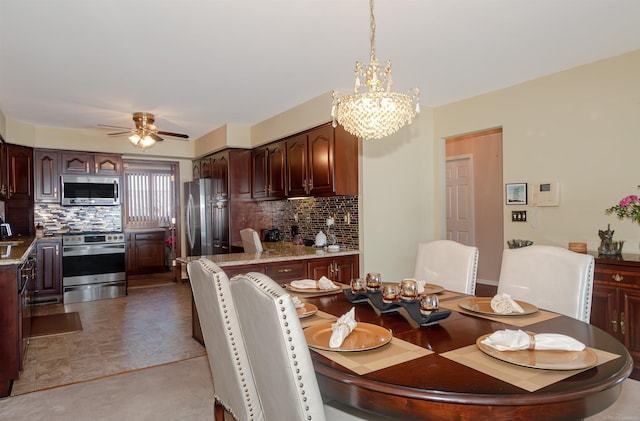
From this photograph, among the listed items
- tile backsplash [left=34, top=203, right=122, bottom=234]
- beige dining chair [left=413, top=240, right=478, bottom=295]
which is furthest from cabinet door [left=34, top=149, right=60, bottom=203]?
beige dining chair [left=413, top=240, right=478, bottom=295]

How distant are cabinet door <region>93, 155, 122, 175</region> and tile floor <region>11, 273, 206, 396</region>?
1.96m

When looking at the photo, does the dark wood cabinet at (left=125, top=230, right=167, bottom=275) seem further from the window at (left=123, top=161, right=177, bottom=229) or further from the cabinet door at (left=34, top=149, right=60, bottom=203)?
the cabinet door at (left=34, top=149, right=60, bottom=203)

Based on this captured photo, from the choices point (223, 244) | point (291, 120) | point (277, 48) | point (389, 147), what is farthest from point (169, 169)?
point (277, 48)

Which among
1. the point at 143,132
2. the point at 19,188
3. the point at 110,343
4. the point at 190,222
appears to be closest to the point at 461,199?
the point at 190,222

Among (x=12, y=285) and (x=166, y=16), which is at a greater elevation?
(x=166, y=16)

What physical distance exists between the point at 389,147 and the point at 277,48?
6.14ft

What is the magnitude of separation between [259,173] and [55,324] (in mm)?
3029

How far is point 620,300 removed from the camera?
298 cm

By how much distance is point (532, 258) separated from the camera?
2348 millimetres

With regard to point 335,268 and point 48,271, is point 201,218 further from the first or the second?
point 335,268

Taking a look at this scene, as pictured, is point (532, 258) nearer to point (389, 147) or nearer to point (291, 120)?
point (389, 147)

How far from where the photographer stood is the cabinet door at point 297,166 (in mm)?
4883

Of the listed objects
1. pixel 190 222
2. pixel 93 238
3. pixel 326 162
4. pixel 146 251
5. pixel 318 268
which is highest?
pixel 326 162

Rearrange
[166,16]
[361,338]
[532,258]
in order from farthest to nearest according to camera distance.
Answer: [166,16] → [532,258] → [361,338]
